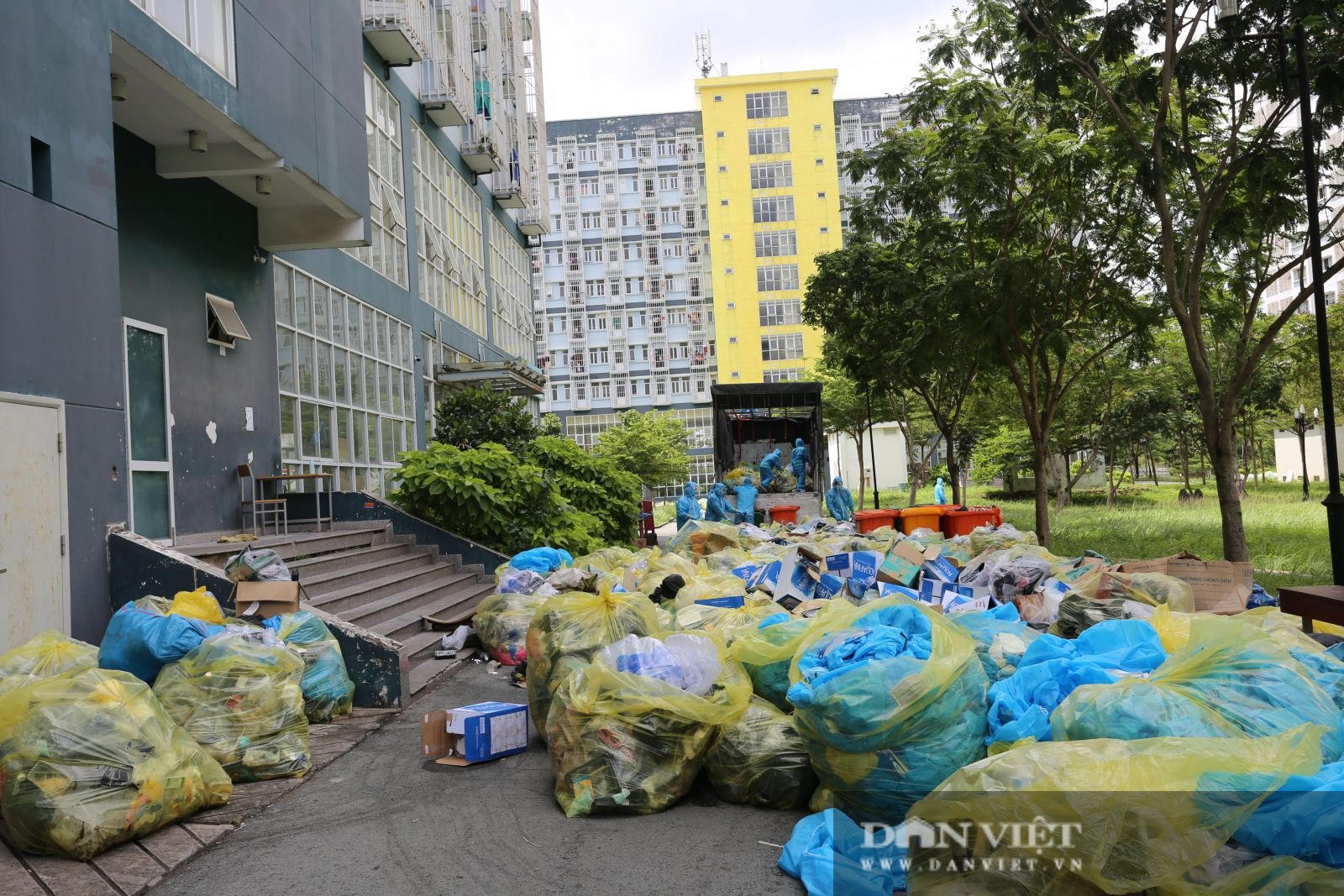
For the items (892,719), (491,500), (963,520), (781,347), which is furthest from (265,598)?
(781,347)

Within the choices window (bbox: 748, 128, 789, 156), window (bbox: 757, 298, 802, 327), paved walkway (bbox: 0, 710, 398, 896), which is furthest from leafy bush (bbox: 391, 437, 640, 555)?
window (bbox: 748, 128, 789, 156)

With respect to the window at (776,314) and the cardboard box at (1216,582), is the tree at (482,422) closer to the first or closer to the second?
the cardboard box at (1216,582)

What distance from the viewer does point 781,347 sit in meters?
57.5

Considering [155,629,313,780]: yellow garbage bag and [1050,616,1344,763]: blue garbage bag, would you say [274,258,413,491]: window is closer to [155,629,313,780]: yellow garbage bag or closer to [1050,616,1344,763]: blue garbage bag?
[155,629,313,780]: yellow garbage bag

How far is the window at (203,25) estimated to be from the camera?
7.46 m

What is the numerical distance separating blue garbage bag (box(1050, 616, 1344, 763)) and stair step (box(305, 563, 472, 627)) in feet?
20.5

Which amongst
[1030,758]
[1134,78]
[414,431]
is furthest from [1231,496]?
[414,431]

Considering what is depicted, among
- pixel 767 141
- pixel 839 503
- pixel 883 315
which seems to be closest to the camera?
pixel 839 503

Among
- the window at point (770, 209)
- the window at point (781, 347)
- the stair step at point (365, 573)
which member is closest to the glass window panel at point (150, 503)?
the stair step at point (365, 573)

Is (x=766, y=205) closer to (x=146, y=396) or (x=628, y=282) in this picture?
(x=628, y=282)

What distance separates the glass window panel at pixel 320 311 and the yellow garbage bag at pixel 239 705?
27.1ft

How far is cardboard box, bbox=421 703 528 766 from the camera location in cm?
511

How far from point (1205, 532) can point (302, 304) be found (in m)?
15.1

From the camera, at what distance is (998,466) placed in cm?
3822
